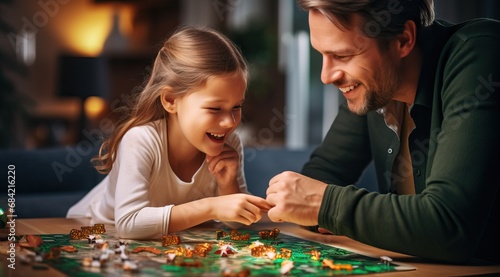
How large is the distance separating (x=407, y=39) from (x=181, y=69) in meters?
0.61

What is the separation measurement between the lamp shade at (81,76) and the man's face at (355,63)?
3.29m

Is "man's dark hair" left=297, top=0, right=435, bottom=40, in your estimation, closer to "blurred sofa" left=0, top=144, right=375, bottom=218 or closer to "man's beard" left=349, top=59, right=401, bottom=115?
"man's beard" left=349, top=59, right=401, bottom=115

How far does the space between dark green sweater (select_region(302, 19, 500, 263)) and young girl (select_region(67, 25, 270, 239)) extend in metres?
0.36

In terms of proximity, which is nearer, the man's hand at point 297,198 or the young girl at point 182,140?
the man's hand at point 297,198

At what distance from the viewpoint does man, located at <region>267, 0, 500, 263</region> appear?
1.31m

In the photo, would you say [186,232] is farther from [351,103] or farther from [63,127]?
[63,127]

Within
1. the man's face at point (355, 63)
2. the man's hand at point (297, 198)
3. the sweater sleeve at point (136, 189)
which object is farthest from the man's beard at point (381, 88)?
the sweater sleeve at point (136, 189)

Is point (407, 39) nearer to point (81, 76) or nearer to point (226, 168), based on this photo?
point (226, 168)

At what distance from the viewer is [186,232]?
1.66 metres

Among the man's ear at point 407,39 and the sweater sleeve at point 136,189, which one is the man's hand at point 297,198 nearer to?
the sweater sleeve at point 136,189

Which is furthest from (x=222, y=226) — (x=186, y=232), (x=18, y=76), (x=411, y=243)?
(x=18, y=76)

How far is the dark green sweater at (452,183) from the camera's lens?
130 centimetres

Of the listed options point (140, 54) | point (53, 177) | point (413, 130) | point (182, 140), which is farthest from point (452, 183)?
point (140, 54)

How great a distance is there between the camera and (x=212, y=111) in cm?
174
